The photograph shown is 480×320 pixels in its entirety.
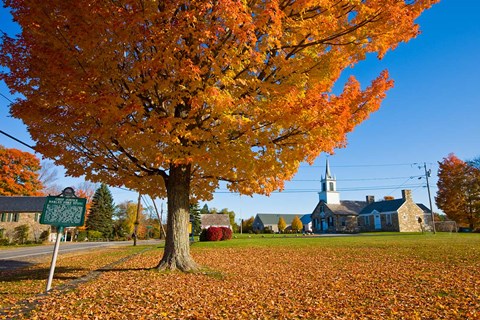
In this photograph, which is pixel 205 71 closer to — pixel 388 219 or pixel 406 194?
pixel 388 219

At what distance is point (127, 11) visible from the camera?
20.9ft

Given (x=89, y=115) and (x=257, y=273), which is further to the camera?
(x=257, y=273)

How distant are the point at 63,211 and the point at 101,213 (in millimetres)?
51091

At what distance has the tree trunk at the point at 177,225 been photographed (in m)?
9.16

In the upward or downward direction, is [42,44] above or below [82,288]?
above

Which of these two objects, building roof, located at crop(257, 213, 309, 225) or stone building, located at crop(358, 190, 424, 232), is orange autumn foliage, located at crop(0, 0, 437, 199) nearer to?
stone building, located at crop(358, 190, 424, 232)

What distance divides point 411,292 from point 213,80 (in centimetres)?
619

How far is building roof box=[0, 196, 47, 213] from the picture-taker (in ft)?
127

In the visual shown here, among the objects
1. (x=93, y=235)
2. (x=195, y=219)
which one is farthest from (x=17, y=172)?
(x=195, y=219)

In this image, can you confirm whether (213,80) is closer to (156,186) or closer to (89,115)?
(89,115)

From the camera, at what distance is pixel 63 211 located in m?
7.27

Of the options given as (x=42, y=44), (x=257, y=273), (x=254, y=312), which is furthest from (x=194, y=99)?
(x=257, y=273)

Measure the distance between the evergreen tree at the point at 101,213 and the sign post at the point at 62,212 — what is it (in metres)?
48.4

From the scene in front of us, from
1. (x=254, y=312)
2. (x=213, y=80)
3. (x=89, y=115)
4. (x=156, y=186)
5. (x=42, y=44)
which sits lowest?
(x=254, y=312)
